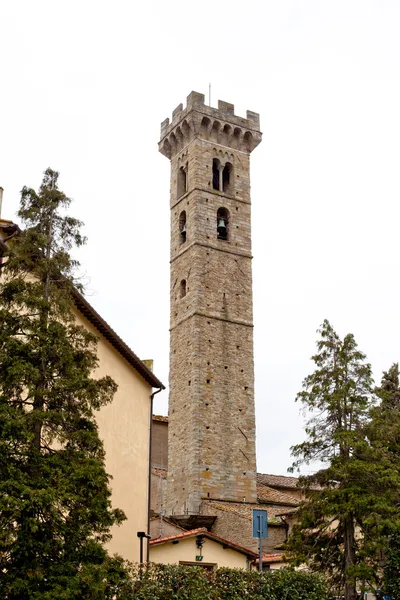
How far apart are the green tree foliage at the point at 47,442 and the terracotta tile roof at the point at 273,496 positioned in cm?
2805

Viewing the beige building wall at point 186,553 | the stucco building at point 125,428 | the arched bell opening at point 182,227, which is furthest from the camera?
the arched bell opening at point 182,227

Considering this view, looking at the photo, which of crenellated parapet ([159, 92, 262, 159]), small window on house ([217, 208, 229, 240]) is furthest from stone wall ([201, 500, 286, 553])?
crenellated parapet ([159, 92, 262, 159])

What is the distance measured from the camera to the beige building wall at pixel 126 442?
23578 millimetres

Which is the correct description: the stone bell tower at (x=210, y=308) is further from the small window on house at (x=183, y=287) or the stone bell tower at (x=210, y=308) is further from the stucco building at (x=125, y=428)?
the stucco building at (x=125, y=428)

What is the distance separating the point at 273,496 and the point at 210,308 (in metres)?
10.8

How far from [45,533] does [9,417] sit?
6.63 ft

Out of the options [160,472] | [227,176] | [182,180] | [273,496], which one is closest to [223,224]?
[227,176]

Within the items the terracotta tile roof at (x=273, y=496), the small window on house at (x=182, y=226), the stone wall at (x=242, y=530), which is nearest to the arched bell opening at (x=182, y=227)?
the small window on house at (x=182, y=226)

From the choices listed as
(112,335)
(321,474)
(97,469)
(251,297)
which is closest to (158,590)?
(97,469)

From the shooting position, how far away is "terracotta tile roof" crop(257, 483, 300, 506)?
41.2 meters

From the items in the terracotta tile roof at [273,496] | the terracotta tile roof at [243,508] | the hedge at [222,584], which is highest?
the terracotta tile roof at [273,496]

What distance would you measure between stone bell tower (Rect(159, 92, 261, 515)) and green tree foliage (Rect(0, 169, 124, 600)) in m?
25.7

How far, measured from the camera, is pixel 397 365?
33.4 metres

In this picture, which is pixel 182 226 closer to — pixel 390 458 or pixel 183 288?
pixel 183 288
